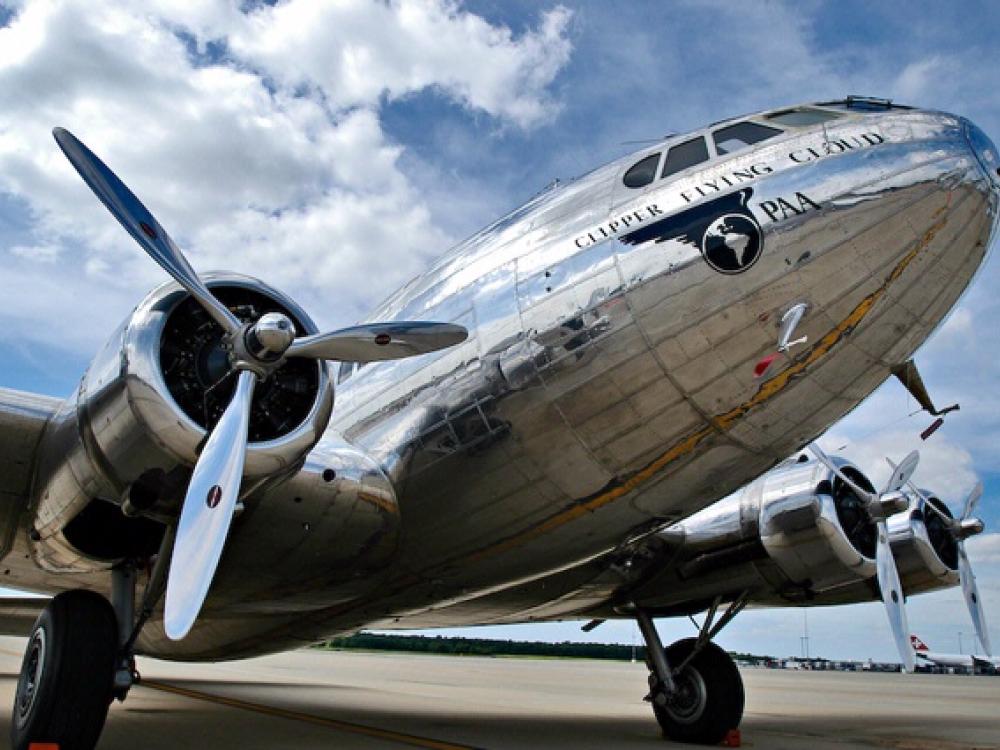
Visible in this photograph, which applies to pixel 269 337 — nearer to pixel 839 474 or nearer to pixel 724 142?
pixel 724 142

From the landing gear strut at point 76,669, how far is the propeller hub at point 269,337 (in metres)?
1.59

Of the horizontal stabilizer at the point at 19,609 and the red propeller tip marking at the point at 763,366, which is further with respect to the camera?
the horizontal stabilizer at the point at 19,609

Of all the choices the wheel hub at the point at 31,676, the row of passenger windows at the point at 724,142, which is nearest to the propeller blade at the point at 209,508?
the wheel hub at the point at 31,676

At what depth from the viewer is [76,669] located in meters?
5.91

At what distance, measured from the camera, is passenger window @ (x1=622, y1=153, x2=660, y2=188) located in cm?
627

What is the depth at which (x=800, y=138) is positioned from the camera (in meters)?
5.80

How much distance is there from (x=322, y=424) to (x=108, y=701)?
7.38ft

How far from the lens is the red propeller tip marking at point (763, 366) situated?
565 centimetres

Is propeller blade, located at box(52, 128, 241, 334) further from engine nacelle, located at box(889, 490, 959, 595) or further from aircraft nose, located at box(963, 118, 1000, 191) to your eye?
engine nacelle, located at box(889, 490, 959, 595)

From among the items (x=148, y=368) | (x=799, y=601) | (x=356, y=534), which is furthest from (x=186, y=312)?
(x=799, y=601)

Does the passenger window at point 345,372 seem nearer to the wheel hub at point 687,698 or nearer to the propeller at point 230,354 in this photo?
the propeller at point 230,354

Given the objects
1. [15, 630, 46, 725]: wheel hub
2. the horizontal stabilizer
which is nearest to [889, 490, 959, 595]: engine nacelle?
[15, 630, 46, 725]: wheel hub

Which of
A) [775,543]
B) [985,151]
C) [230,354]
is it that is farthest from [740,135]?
[775,543]

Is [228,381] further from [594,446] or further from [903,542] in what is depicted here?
[903,542]
